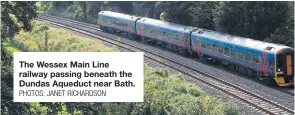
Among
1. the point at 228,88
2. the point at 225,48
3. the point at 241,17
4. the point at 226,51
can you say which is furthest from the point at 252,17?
the point at 228,88

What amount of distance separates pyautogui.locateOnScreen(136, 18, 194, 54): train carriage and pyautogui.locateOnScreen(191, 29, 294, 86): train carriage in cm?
296

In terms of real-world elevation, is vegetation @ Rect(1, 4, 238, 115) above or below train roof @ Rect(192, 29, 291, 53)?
below

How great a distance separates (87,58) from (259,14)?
997 inches

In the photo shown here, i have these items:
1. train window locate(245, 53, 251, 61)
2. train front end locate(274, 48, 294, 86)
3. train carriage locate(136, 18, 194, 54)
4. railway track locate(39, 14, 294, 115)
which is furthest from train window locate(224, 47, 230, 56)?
train carriage locate(136, 18, 194, 54)

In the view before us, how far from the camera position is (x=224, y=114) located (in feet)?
58.9

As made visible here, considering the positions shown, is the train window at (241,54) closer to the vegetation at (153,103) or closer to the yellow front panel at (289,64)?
the yellow front panel at (289,64)

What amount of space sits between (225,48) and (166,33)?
10739 millimetres

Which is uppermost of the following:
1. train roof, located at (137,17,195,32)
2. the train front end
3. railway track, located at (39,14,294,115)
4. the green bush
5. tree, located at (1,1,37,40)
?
tree, located at (1,1,37,40)

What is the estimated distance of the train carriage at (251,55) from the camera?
1161 inches

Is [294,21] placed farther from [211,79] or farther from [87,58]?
[87,58]

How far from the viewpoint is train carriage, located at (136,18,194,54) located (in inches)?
1629

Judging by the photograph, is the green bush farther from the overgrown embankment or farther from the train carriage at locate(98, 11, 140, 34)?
the train carriage at locate(98, 11, 140, 34)

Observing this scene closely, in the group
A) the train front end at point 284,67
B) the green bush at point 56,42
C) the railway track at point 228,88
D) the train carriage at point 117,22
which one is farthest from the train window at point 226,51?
the train carriage at point 117,22

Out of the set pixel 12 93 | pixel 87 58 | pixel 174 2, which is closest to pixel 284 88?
pixel 87 58
